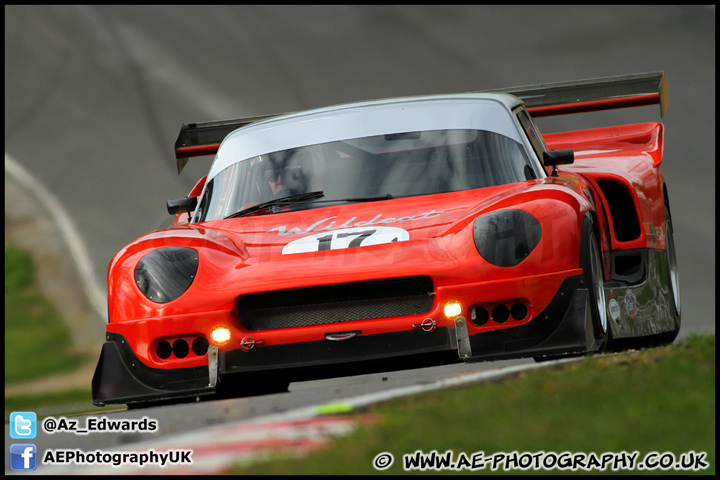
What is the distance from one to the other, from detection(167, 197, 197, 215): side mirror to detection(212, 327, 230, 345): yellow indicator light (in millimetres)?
1797

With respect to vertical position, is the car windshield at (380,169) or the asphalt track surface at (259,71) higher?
the asphalt track surface at (259,71)

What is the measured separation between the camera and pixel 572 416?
313 centimetres

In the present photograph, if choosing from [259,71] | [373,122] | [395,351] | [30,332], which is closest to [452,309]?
[395,351]

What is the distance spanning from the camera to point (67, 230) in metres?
14.3

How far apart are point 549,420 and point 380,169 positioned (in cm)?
246

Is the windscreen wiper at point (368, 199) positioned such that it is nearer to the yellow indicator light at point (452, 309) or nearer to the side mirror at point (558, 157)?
the side mirror at point (558, 157)

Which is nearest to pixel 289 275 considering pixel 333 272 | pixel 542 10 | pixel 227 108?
pixel 333 272

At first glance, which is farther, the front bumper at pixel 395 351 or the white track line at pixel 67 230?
the white track line at pixel 67 230

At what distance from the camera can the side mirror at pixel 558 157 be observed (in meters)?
5.46

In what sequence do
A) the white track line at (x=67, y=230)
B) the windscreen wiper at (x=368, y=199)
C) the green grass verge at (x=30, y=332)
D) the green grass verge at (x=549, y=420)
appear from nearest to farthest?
the green grass verge at (x=549, y=420)
the windscreen wiper at (x=368, y=199)
the green grass verge at (x=30, y=332)
the white track line at (x=67, y=230)

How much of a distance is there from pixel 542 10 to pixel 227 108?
792cm

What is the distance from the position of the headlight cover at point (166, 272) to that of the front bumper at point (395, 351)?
338 millimetres

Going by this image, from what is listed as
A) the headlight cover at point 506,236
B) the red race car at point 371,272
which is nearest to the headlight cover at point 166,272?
the red race car at point 371,272

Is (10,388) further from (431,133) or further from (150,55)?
(150,55)
